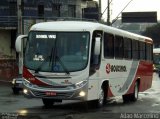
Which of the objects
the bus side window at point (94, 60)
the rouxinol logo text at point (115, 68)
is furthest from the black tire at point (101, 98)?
the bus side window at point (94, 60)

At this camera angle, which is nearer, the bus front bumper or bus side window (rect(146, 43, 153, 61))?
the bus front bumper

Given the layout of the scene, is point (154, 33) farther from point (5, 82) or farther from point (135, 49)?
point (135, 49)

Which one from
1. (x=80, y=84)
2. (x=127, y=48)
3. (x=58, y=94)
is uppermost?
(x=127, y=48)

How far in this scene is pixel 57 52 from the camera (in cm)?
1764

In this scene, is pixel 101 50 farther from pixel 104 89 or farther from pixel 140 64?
pixel 140 64

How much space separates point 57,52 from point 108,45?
8.44 ft

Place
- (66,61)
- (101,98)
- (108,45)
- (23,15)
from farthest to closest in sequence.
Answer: (23,15) → (108,45) → (101,98) → (66,61)

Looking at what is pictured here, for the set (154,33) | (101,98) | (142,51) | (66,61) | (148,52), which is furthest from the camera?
(154,33)

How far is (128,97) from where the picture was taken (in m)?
24.4

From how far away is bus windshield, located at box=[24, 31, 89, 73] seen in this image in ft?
57.2

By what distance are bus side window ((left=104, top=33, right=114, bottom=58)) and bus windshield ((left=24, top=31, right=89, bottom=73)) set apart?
1.53 m

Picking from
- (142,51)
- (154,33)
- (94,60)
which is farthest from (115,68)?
(154,33)

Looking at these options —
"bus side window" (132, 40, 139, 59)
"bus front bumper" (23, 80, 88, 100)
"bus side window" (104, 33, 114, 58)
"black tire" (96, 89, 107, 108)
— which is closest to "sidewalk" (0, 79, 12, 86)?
"bus side window" (132, 40, 139, 59)

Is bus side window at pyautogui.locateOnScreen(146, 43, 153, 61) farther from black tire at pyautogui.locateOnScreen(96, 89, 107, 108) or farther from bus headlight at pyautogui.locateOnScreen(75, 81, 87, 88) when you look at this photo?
bus headlight at pyautogui.locateOnScreen(75, 81, 87, 88)
